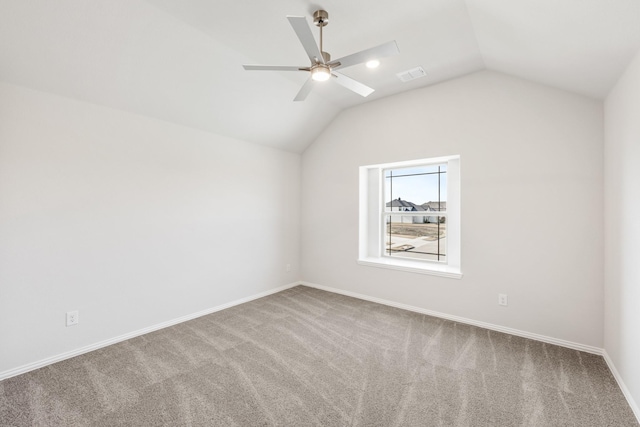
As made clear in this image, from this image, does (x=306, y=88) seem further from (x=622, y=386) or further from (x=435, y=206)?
(x=622, y=386)

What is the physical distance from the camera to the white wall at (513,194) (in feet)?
8.50

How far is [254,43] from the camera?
2.58m

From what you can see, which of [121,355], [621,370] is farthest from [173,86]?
[621,370]

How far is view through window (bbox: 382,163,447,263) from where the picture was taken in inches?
151

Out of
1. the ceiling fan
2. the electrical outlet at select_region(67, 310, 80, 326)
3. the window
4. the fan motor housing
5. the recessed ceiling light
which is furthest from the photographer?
the window

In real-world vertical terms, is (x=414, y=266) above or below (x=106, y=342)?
above

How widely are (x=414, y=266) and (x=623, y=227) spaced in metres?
2.04

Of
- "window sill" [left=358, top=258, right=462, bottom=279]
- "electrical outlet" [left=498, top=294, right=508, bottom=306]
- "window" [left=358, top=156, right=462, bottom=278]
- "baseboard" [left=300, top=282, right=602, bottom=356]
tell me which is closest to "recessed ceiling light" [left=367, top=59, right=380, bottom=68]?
"window" [left=358, top=156, right=462, bottom=278]

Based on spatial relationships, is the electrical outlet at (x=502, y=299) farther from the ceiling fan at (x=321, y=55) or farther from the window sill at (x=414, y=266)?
the ceiling fan at (x=321, y=55)

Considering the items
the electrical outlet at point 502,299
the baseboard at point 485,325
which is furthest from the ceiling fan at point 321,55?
the baseboard at point 485,325

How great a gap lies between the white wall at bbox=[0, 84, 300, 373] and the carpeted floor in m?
0.38

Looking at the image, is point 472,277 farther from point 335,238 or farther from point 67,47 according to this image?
point 67,47

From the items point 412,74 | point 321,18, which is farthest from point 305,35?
point 412,74

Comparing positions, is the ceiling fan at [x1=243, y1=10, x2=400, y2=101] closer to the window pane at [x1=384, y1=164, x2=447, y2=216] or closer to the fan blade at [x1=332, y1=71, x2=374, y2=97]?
the fan blade at [x1=332, y1=71, x2=374, y2=97]
